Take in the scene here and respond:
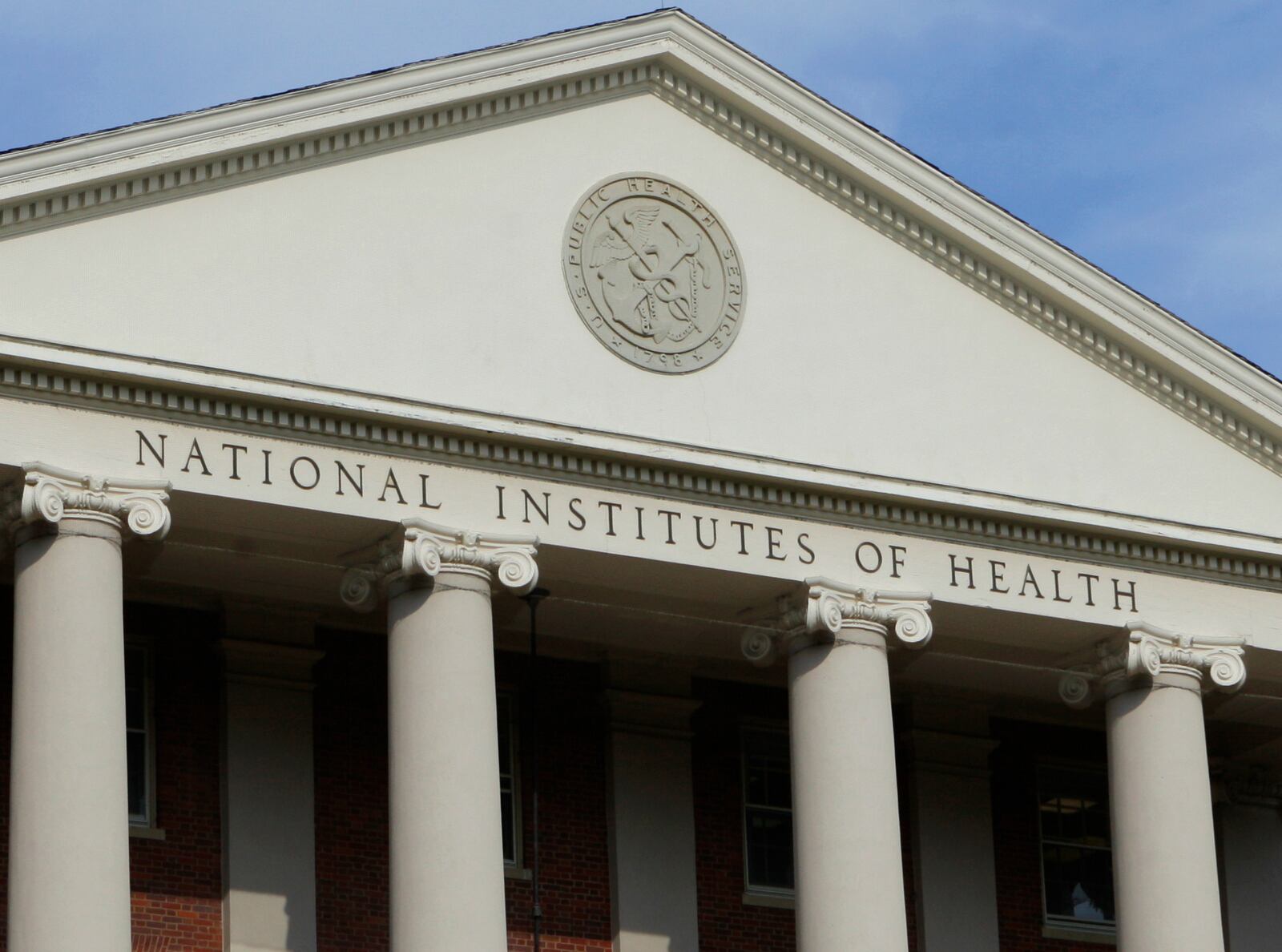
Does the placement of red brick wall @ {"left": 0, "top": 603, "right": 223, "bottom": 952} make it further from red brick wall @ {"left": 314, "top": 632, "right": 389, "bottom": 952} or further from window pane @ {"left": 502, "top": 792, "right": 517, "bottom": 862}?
window pane @ {"left": 502, "top": 792, "right": 517, "bottom": 862}

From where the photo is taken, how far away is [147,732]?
27.6 m

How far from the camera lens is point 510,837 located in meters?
29.1

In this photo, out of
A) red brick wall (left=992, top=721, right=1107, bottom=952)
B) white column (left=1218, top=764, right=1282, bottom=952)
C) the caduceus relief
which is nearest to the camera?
the caduceus relief

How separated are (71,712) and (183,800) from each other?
162 inches

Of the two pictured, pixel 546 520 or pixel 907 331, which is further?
pixel 907 331

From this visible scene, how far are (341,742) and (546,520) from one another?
3.71m

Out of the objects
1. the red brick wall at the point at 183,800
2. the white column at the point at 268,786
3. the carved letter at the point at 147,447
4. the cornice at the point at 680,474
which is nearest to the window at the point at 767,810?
the cornice at the point at 680,474

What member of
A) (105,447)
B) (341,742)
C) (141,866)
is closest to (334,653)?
(341,742)

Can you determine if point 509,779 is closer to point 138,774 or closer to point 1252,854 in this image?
point 138,774

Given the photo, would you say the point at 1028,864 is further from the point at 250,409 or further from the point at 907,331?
the point at 250,409

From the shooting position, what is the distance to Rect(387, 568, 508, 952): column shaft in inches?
973

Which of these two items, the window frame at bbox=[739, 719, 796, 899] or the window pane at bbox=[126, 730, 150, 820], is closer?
the window pane at bbox=[126, 730, 150, 820]

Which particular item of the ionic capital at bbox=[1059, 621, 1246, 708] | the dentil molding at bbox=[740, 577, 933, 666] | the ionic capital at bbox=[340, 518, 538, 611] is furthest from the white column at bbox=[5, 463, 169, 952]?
the ionic capital at bbox=[1059, 621, 1246, 708]

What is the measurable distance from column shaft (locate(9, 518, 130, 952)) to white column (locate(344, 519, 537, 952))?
8.27 ft
